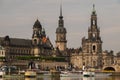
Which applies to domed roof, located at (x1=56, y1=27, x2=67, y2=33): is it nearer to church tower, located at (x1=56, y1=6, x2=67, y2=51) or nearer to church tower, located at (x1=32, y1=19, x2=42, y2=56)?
church tower, located at (x1=56, y1=6, x2=67, y2=51)

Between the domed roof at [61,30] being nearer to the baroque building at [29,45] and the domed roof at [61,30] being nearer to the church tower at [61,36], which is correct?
the church tower at [61,36]

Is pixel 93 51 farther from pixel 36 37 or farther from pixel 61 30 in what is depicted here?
pixel 36 37

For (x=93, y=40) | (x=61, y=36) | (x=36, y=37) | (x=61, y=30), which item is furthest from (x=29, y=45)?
(x=93, y=40)

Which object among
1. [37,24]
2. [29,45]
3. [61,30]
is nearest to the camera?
[29,45]

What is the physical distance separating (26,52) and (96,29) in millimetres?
24481

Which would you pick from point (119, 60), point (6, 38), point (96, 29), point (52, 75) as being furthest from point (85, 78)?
point (119, 60)

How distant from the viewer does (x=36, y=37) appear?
169375mm

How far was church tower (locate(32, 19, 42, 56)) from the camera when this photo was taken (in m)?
169

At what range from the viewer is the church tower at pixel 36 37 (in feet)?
553

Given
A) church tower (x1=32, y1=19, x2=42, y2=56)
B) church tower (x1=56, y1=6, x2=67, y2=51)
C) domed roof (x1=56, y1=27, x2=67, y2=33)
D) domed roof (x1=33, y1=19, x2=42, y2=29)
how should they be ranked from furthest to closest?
domed roof (x1=56, y1=27, x2=67, y2=33) < church tower (x1=56, y1=6, x2=67, y2=51) < domed roof (x1=33, y1=19, x2=42, y2=29) < church tower (x1=32, y1=19, x2=42, y2=56)

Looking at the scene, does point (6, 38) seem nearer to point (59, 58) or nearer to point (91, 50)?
point (59, 58)

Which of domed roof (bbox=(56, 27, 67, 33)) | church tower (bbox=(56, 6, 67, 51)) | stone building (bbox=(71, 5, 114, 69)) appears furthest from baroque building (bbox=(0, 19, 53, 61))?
stone building (bbox=(71, 5, 114, 69))

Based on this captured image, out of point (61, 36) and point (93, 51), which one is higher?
point (61, 36)

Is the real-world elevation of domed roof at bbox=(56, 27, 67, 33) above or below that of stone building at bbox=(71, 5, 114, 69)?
above
